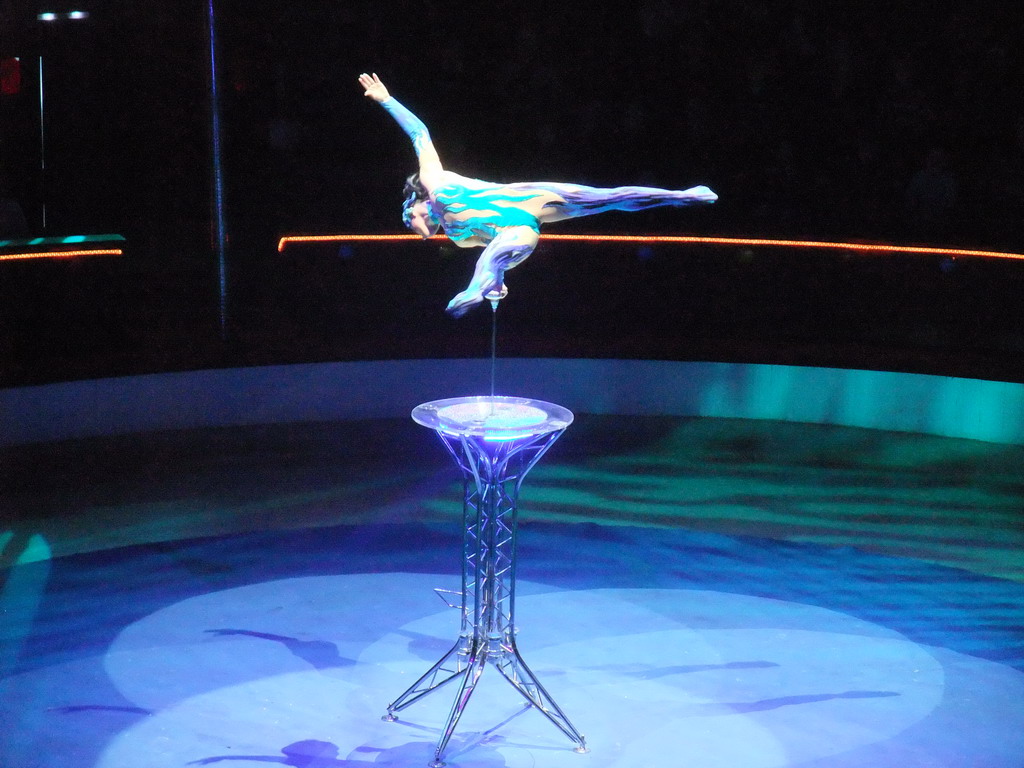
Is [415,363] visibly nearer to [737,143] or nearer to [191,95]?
[191,95]

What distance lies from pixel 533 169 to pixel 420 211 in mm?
7352

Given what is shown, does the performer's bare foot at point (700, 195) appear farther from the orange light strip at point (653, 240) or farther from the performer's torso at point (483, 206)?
the orange light strip at point (653, 240)

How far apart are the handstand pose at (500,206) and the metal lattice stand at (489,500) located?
1.63 ft

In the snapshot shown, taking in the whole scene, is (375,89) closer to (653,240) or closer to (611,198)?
(611,198)

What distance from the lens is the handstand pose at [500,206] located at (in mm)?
3695

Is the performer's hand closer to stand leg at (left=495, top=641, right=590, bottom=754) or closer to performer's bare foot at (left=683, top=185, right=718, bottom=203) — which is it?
performer's bare foot at (left=683, top=185, right=718, bottom=203)

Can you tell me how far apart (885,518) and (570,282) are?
12.4ft

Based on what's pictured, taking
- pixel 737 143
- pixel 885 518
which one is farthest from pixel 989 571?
pixel 737 143

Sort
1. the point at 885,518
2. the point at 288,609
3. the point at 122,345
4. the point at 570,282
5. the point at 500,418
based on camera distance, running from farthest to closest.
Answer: the point at 570,282 < the point at 122,345 < the point at 885,518 < the point at 288,609 < the point at 500,418

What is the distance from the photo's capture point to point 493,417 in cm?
409

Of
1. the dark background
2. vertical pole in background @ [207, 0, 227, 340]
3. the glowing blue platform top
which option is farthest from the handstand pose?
vertical pole in background @ [207, 0, 227, 340]

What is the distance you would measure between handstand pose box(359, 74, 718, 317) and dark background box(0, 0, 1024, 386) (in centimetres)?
471

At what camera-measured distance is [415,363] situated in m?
8.73

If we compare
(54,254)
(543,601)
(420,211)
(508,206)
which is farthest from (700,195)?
(54,254)
